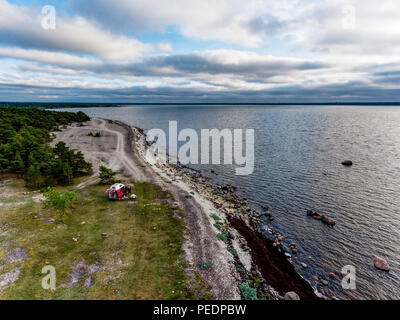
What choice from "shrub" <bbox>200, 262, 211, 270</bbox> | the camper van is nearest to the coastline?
"shrub" <bbox>200, 262, 211, 270</bbox>

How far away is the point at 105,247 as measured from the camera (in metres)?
24.8

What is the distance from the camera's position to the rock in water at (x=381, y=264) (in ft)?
85.6

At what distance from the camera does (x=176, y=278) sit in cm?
2062

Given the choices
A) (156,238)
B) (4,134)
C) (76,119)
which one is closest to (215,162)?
(156,238)

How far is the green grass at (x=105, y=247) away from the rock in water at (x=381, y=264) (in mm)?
25910

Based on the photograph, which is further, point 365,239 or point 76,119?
point 76,119

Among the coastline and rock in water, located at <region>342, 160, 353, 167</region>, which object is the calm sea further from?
the coastline

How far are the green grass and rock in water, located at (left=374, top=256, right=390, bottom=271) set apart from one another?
25910 millimetres

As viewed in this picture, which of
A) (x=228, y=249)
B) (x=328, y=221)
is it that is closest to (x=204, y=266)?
(x=228, y=249)

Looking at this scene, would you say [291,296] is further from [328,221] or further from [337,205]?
[337,205]

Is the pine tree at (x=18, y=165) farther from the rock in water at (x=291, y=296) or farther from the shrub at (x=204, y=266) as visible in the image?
the rock in water at (x=291, y=296)

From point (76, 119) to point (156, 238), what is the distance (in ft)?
561
